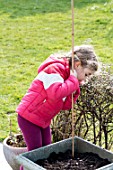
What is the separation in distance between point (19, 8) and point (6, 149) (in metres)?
7.48

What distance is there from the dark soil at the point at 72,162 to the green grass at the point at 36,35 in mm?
2187

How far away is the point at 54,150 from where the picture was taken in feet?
13.1

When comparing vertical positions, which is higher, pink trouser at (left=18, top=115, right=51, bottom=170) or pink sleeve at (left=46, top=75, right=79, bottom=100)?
pink sleeve at (left=46, top=75, right=79, bottom=100)

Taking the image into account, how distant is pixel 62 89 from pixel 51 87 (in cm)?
9

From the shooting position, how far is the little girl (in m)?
3.99

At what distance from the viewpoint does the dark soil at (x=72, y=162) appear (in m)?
3.75

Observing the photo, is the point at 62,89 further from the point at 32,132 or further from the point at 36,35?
the point at 36,35

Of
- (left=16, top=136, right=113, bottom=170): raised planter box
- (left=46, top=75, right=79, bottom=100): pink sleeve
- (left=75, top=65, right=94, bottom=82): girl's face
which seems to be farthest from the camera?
(left=75, top=65, right=94, bottom=82): girl's face

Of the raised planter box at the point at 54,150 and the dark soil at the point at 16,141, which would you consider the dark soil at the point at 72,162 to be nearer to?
the raised planter box at the point at 54,150

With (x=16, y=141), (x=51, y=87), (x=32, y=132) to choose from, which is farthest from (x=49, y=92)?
(x=16, y=141)

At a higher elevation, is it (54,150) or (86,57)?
(86,57)

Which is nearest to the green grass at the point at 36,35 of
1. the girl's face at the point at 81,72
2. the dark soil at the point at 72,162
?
the girl's face at the point at 81,72

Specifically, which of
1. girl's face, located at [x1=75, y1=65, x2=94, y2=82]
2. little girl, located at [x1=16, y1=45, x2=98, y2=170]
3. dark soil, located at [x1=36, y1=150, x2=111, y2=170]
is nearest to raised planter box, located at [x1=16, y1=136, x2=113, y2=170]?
dark soil, located at [x1=36, y1=150, x2=111, y2=170]

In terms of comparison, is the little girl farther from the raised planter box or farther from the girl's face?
the raised planter box
